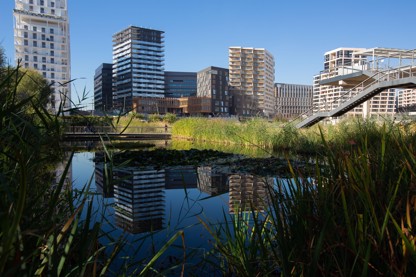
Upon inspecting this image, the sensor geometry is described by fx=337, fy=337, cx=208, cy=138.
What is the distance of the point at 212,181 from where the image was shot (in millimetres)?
6848

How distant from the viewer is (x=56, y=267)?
111cm

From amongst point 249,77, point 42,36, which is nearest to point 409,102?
point 42,36

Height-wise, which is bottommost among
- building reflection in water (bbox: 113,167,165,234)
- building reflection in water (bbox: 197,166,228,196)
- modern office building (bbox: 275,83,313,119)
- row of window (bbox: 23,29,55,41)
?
building reflection in water (bbox: 113,167,165,234)

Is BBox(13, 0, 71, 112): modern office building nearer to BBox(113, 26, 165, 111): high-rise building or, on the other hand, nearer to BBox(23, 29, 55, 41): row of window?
BBox(23, 29, 55, 41): row of window

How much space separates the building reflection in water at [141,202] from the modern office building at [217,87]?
10417 cm

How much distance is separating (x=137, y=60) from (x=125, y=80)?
25.2 ft

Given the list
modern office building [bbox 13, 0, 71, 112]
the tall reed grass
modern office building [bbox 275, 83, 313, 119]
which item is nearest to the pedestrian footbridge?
the tall reed grass

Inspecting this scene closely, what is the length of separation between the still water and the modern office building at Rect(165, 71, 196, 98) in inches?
5417

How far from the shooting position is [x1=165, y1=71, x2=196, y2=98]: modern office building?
14425 cm

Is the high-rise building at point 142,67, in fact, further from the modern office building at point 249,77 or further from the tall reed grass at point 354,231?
the tall reed grass at point 354,231

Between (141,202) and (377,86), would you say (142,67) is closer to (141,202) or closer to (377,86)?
(377,86)

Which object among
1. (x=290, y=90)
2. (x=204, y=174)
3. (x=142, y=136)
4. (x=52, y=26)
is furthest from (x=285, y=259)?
(x=290, y=90)

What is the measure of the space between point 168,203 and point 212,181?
179 cm

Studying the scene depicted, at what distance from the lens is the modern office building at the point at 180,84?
473ft
